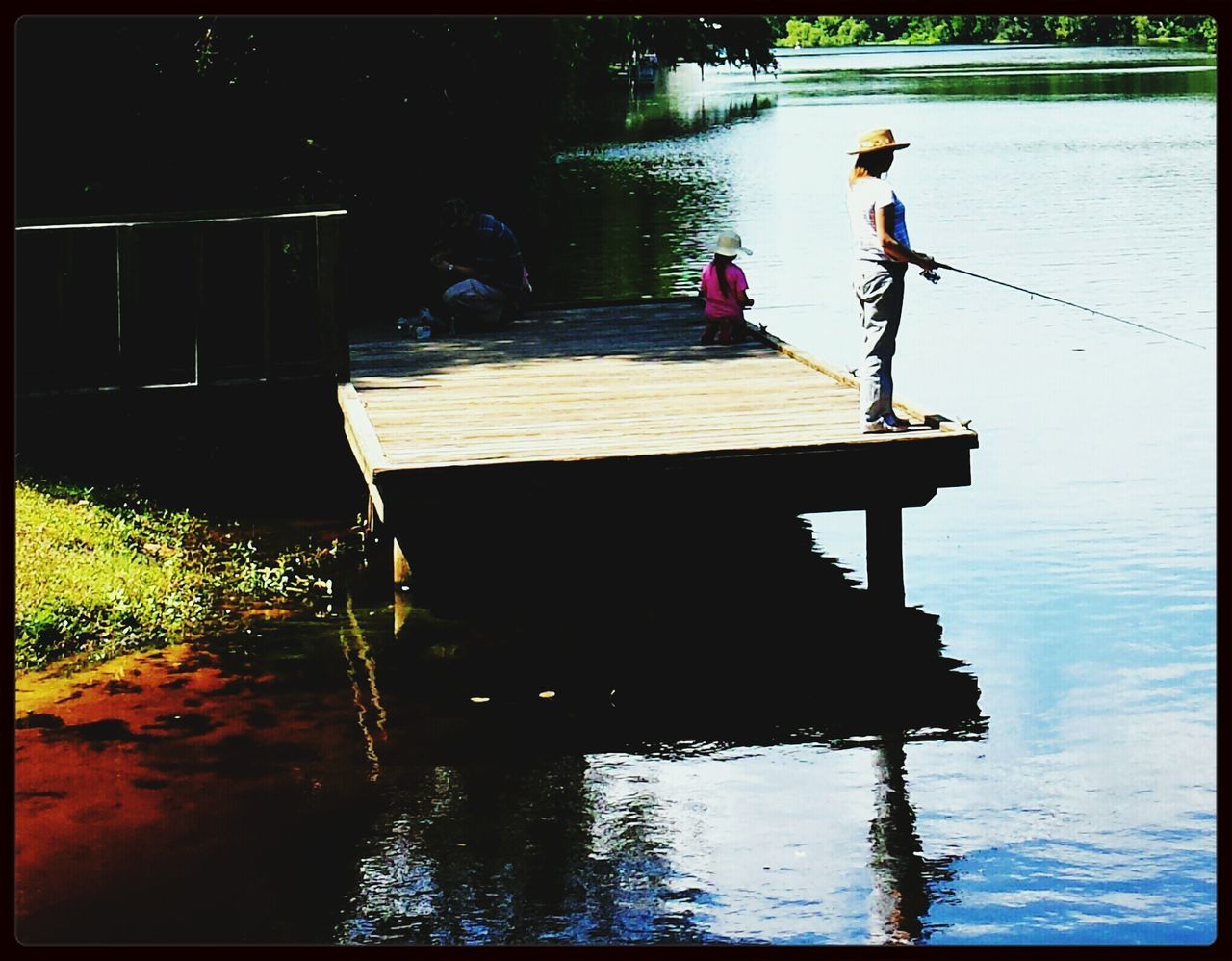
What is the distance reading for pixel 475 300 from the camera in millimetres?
14531

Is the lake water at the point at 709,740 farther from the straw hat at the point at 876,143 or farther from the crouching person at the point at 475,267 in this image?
the crouching person at the point at 475,267

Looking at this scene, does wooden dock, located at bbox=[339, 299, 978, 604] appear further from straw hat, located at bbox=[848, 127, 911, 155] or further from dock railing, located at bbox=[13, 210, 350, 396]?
straw hat, located at bbox=[848, 127, 911, 155]

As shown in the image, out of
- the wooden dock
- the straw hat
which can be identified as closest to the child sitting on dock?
the wooden dock

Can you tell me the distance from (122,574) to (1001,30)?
139821 mm

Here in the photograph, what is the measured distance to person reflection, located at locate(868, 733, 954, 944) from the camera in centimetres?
703

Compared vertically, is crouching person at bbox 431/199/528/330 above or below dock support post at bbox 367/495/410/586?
above

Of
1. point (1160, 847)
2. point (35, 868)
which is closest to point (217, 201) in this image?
point (35, 868)

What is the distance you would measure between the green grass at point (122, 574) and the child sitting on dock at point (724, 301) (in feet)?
10.9

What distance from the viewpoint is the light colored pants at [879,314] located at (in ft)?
32.5

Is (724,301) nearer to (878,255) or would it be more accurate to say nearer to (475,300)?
(475,300)

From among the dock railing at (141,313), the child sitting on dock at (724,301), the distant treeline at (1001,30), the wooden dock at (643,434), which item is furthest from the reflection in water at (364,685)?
the distant treeline at (1001,30)

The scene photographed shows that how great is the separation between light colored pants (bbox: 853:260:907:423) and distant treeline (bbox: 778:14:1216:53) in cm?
8350

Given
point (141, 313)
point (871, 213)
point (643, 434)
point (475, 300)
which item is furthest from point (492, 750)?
point (475, 300)

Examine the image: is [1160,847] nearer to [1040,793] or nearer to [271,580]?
[1040,793]
